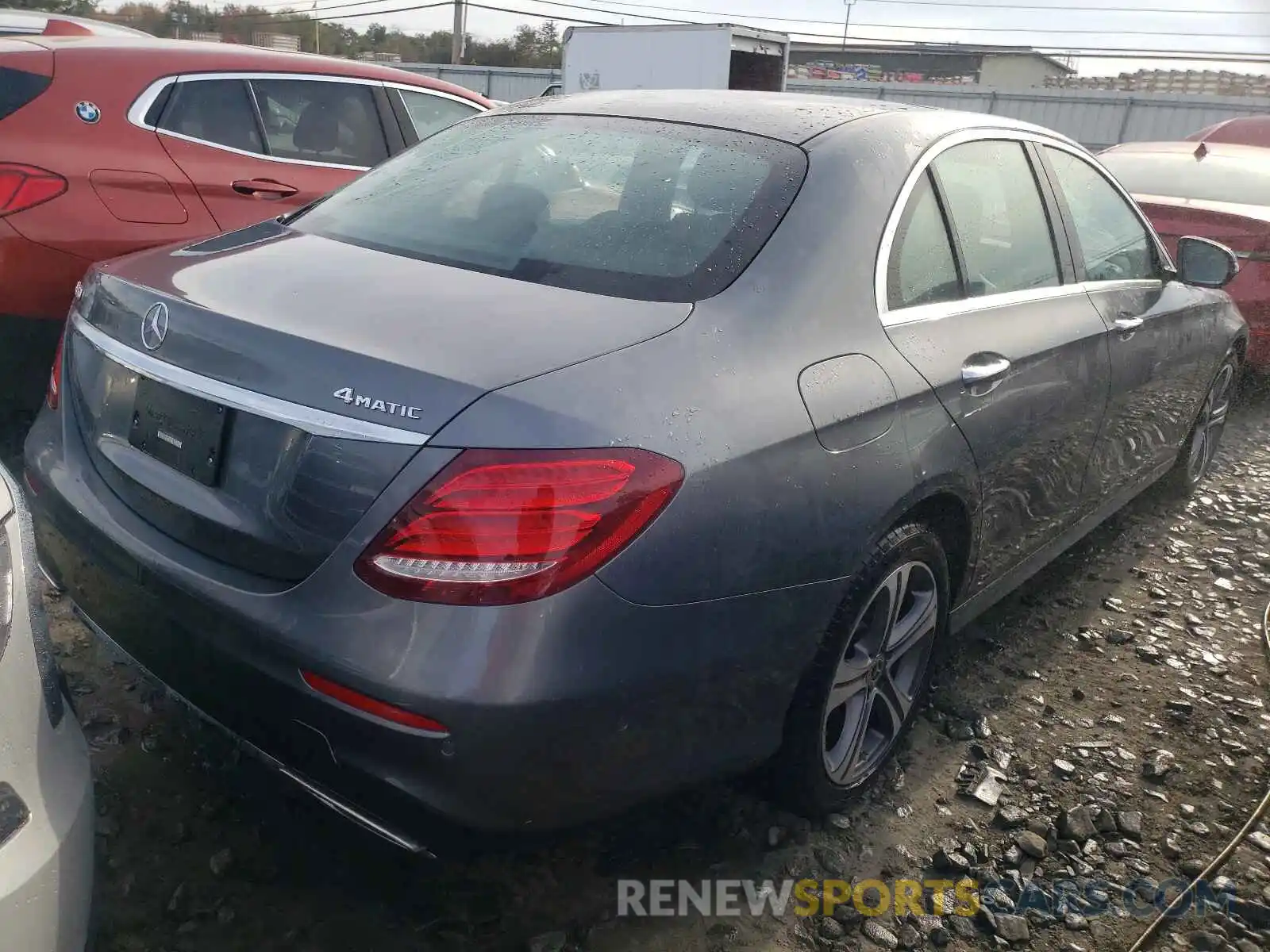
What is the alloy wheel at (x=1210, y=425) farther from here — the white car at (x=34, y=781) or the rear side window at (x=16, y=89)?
the rear side window at (x=16, y=89)

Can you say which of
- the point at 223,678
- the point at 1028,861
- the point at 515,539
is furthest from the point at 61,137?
the point at 1028,861

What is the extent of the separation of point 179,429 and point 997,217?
2147 millimetres

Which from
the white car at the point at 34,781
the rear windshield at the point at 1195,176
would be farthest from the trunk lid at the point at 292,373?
the rear windshield at the point at 1195,176

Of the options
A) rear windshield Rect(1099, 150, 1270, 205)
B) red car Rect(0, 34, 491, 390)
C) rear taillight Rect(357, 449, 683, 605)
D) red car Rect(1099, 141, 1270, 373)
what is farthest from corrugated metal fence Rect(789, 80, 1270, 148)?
rear taillight Rect(357, 449, 683, 605)

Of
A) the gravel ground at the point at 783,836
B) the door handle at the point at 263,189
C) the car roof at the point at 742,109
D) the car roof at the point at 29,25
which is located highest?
the car roof at the point at 29,25

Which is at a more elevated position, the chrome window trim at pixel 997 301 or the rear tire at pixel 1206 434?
the chrome window trim at pixel 997 301

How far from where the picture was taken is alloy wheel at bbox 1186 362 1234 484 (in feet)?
15.5

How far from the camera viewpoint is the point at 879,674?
2488mm

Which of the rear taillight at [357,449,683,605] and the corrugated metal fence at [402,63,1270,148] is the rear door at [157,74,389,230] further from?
the corrugated metal fence at [402,63,1270,148]

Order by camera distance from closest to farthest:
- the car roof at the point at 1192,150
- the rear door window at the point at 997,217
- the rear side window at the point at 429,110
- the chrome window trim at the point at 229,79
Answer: the rear door window at the point at 997,217 < the chrome window trim at the point at 229,79 < the rear side window at the point at 429,110 < the car roof at the point at 1192,150

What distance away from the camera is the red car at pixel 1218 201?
5.74 meters

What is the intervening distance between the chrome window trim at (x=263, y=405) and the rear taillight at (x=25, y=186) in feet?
6.87

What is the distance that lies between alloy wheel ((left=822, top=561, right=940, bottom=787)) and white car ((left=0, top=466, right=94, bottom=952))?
1393 mm

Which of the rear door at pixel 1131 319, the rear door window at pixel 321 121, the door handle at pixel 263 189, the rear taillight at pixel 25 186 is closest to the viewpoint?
the rear door at pixel 1131 319
